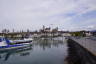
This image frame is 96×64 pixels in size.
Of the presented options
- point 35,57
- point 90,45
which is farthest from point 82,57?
point 35,57

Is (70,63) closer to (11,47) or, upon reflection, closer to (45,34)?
(11,47)

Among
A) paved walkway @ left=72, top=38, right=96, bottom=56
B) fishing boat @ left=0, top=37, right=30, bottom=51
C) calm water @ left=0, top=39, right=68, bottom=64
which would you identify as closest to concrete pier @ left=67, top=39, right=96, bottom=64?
paved walkway @ left=72, top=38, right=96, bottom=56

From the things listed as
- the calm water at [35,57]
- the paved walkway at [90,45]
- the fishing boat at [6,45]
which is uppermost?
the paved walkway at [90,45]

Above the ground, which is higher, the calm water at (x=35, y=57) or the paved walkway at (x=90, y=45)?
the paved walkway at (x=90, y=45)

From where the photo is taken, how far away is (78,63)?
18172 mm

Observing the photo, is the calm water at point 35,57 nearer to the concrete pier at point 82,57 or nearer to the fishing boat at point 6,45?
the concrete pier at point 82,57

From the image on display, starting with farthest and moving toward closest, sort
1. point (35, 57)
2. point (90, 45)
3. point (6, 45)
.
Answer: point (6, 45) → point (35, 57) → point (90, 45)

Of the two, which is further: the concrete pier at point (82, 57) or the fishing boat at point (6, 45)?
the fishing boat at point (6, 45)

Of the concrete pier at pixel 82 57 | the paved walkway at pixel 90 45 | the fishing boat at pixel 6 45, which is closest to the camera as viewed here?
the concrete pier at pixel 82 57

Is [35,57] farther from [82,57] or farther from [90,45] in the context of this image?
[90,45]

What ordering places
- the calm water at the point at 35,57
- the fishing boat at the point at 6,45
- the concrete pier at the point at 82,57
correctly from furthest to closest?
the fishing boat at the point at 6,45, the calm water at the point at 35,57, the concrete pier at the point at 82,57

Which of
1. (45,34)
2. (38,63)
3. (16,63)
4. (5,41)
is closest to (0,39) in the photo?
(5,41)

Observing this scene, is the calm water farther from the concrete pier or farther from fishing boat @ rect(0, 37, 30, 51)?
fishing boat @ rect(0, 37, 30, 51)

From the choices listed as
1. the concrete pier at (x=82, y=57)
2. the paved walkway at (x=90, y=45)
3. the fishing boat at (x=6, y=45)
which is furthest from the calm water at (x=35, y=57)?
the paved walkway at (x=90, y=45)
